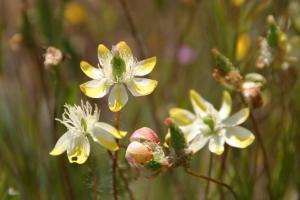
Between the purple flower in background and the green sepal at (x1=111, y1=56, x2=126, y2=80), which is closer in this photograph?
the green sepal at (x1=111, y1=56, x2=126, y2=80)

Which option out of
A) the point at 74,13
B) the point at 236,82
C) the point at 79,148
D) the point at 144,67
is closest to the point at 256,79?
the point at 236,82

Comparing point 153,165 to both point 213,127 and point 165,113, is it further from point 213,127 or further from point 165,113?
Answer: point 165,113

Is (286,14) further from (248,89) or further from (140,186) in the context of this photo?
(140,186)

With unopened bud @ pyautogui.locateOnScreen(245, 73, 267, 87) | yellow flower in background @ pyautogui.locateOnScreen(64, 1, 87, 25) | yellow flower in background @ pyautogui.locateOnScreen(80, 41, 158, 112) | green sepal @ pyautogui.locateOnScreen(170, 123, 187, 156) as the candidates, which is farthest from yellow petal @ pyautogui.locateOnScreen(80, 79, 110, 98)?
yellow flower in background @ pyautogui.locateOnScreen(64, 1, 87, 25)

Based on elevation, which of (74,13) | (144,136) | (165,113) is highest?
(74,13)

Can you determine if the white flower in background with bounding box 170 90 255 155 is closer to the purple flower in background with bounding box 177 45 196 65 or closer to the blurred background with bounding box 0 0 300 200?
the blurred background with bounding box 0 0 300 200

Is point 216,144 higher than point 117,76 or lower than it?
lower

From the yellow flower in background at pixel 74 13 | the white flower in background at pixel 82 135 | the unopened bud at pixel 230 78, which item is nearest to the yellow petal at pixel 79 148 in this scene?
the white flower in background at pixel 82 135

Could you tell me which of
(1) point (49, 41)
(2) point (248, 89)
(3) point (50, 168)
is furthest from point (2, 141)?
(2) point (248, 89)
